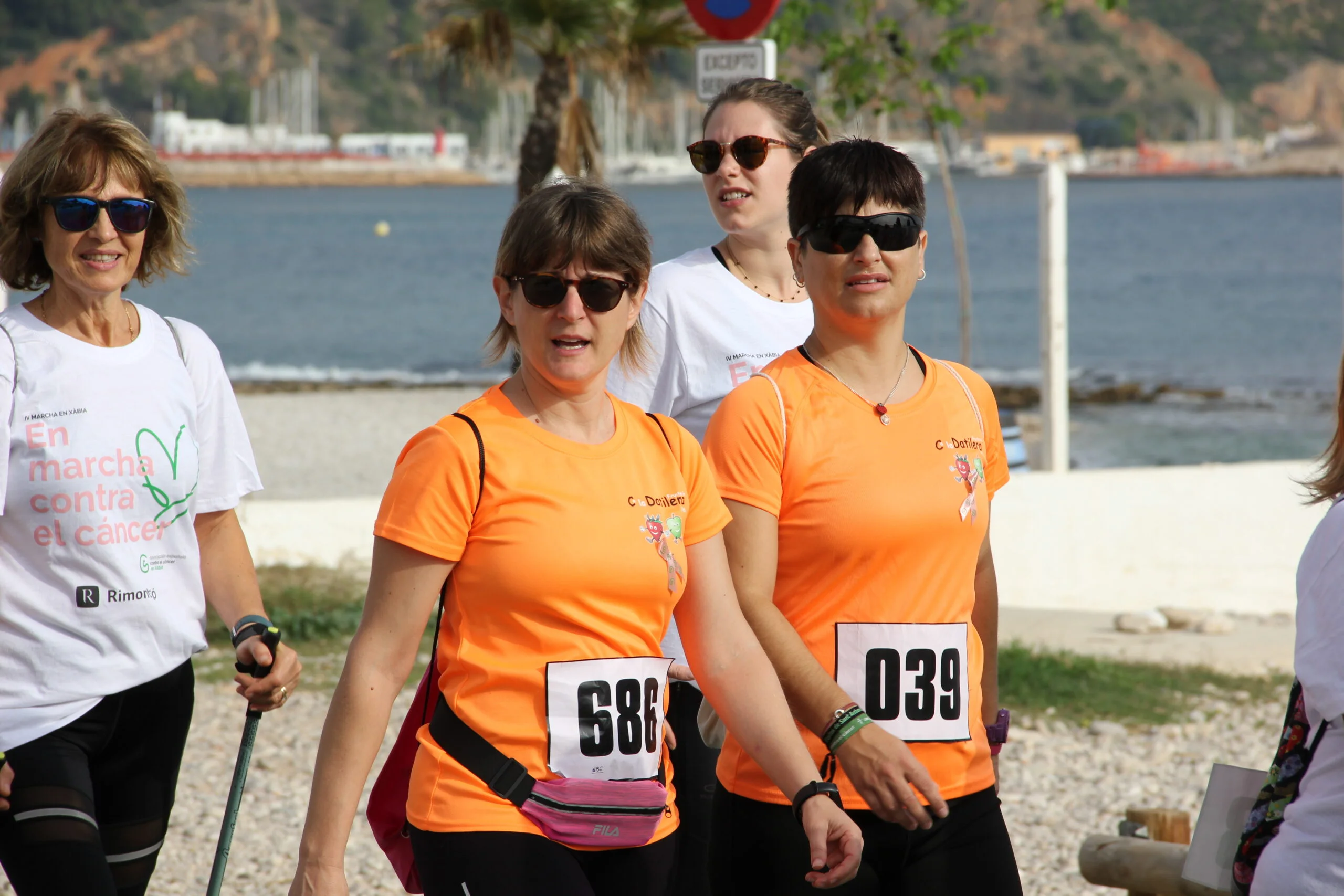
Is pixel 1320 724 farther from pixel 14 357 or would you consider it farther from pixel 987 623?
pixel 14 357

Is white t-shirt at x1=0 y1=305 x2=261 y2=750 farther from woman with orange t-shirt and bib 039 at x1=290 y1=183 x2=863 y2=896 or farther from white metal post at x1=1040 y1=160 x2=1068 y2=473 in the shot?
white metal post at x1=1040 y1=160 x2=1068 y2=473

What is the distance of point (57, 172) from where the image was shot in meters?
3.17

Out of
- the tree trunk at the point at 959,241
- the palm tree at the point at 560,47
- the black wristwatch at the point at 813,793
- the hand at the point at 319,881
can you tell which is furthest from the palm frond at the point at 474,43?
the hand at the point at 319,881

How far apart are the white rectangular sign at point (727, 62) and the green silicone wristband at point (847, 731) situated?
15.9 ft

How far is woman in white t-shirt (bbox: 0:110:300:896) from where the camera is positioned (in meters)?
2.97

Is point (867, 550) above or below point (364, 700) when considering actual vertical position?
above

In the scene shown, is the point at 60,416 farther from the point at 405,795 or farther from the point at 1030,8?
the point at 1030,8

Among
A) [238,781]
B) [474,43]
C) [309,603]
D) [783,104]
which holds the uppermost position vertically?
[474,43]

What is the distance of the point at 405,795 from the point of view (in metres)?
2.62

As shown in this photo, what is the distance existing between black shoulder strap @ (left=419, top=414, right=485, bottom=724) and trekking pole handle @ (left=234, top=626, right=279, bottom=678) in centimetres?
81

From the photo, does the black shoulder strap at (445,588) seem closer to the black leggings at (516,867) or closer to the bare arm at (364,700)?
the bare arm at (364,700)

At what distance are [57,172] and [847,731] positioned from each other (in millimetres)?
1888

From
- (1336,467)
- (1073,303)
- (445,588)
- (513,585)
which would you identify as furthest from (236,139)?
(1336,467)

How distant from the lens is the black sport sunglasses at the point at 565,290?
258 cm
